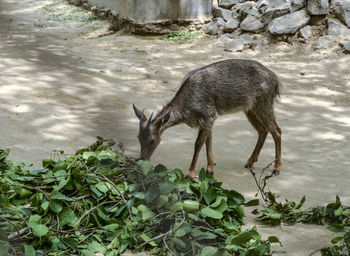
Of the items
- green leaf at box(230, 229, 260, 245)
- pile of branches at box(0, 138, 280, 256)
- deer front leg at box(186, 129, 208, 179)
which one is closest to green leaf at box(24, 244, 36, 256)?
pile of branches at box(0, 138, 280, 256)

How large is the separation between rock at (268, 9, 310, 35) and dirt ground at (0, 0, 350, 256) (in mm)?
374

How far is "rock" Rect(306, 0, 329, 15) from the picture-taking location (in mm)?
12430

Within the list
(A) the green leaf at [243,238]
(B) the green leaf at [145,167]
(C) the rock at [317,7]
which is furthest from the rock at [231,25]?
(A) the green leaf at [243,238]

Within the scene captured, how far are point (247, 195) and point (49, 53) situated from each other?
7.41 m

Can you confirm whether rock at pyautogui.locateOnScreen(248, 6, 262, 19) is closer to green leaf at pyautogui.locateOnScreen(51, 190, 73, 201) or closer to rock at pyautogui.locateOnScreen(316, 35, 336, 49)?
rock at pyautogui.locateOnScreen(316, 35, 336, 49)

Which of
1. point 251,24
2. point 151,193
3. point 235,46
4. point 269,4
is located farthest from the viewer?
point 269,4

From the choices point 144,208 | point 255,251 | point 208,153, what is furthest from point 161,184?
point 208,153

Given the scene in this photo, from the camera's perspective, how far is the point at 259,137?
7152 mm

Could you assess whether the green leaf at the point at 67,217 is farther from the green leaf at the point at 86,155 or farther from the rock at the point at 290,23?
the rock at the point at 290,23

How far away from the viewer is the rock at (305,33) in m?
12.4

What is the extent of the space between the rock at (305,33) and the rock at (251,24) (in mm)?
1155

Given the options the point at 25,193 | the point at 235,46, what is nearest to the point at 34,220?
the point at 25,193

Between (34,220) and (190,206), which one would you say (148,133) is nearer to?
(190,206)

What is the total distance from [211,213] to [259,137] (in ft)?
9.91
